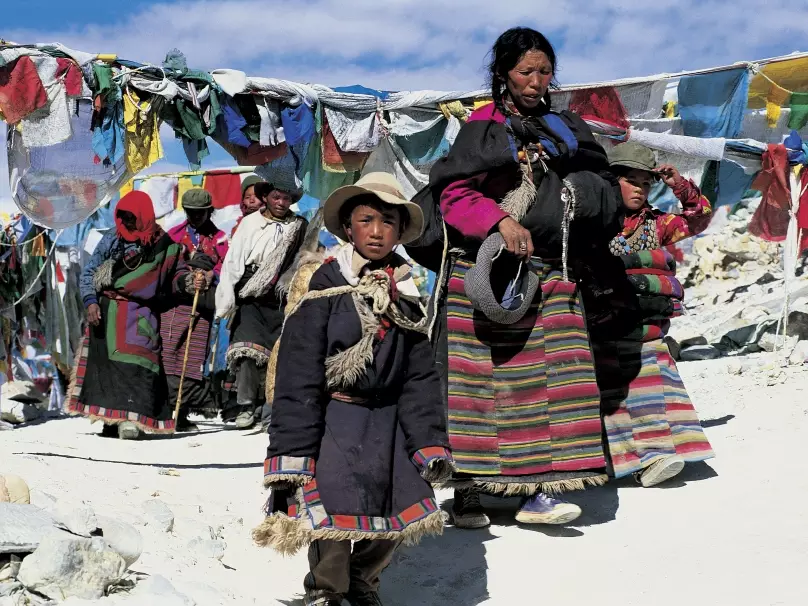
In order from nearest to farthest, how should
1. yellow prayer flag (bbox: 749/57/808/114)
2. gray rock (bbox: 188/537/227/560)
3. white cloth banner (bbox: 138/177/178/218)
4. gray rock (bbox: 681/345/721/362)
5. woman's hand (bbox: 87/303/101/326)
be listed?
gray rock (bbox: 188/537/227/560) → yellow prayer flag (bbox: 749/57/808/114) → woman's hand (bbox: 87/303/101/326) → gray rock (bbox: 681/345/721/362) → white cloth banner (bbox: 138/177/178/218)

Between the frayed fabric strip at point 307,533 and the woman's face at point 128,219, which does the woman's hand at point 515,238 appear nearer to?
the frayed fabric strip at point 307,533

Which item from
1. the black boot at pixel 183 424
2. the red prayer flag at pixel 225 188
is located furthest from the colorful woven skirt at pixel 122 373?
the red prayer flag at pixel 225 188

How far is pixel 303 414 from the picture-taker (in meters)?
3.71

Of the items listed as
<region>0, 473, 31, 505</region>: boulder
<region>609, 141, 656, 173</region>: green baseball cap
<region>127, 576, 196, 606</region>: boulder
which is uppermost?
<region>609, 141, 656, 173</region>: green baseball cap

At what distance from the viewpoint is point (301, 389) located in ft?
12.2

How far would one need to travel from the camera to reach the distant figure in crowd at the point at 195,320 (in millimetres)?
9469

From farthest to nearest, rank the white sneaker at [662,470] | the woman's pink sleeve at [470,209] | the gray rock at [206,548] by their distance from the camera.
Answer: the white sneaker at [662,470]
the woman's pink sleeve at [470,209]
the gray rock at [206,548]

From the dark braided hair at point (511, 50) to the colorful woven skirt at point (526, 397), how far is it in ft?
2.89

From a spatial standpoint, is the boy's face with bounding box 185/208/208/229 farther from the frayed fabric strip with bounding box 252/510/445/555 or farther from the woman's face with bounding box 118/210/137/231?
the frayed fabric strip with bounding box 252/510/445/555

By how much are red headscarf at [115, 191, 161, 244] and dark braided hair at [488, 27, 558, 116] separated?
4.42 metres

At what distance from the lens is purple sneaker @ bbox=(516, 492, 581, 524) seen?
15.6ft

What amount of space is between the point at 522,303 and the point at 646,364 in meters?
1.20

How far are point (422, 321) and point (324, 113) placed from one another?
3680 millimetres

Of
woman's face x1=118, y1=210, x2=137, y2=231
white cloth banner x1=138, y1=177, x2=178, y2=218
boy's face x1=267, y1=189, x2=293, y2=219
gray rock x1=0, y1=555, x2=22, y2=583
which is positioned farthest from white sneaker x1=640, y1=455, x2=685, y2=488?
white cloth banner x1=138, y1=177, x2=178, y2=218
